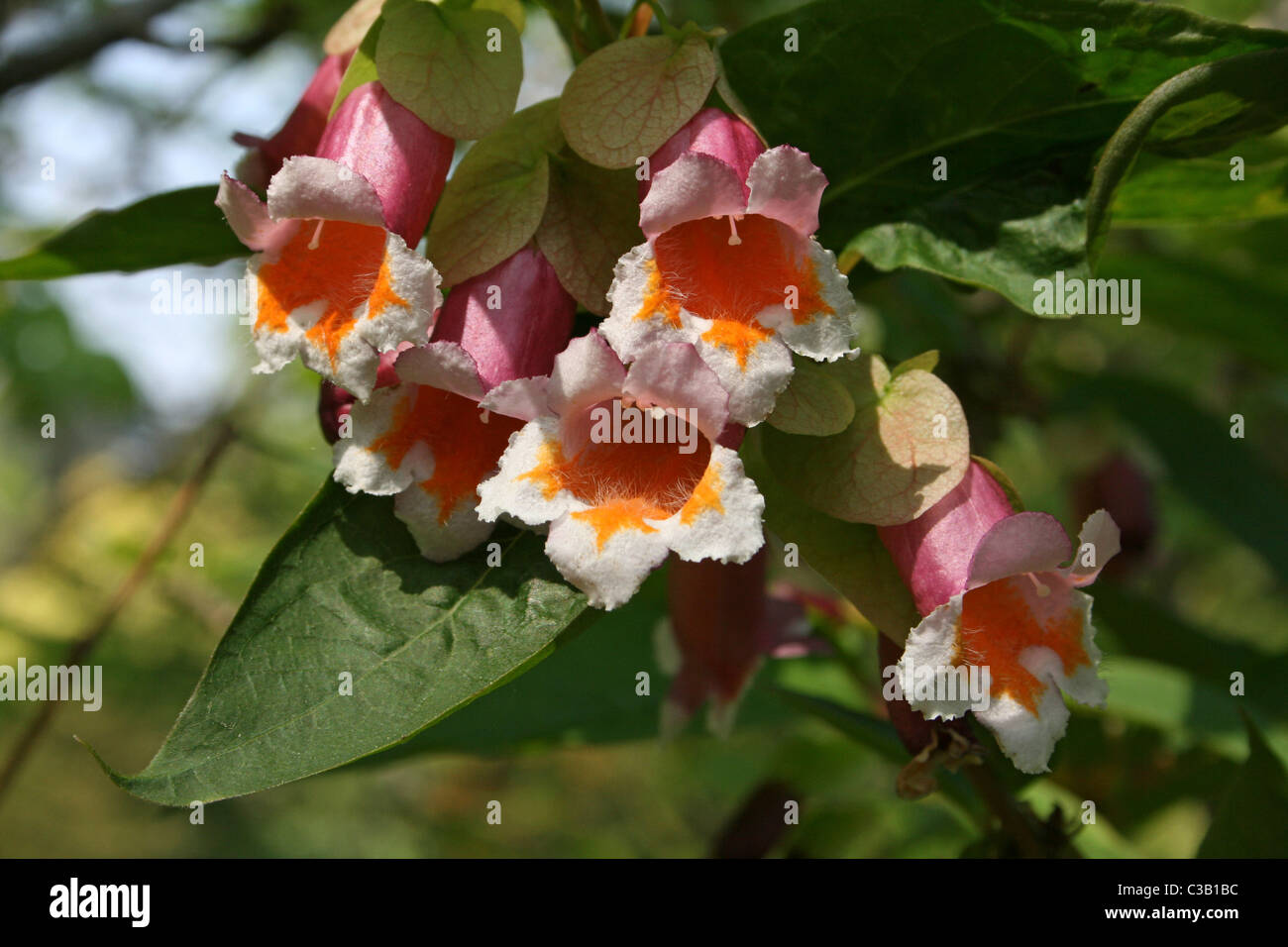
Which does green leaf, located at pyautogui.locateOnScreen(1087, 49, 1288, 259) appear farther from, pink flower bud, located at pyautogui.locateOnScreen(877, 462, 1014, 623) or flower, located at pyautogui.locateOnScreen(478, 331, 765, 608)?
flower, located at pyautogui.locateOnScreen(478, 331, 765, 608)

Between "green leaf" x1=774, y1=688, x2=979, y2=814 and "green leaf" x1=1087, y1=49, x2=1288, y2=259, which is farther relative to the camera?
"green leaf" x1=774, y1=688, x2=979, y2=814

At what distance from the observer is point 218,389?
4301 mm

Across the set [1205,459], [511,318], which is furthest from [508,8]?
[1205,459]

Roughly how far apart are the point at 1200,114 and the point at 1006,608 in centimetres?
54

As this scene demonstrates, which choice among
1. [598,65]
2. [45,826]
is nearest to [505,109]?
[598,65]

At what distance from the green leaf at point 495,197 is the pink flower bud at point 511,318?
0.6 inches

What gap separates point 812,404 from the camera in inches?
39.2

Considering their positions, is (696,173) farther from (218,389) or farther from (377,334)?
(218,389)

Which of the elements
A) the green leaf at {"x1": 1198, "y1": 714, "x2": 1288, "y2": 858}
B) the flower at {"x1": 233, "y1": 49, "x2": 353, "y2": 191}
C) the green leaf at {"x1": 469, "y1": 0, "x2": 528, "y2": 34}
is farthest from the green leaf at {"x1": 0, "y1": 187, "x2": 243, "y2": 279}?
the green leaf at {"x1": 1198, "y1": 714, "x2": 1288, "y2": 858}

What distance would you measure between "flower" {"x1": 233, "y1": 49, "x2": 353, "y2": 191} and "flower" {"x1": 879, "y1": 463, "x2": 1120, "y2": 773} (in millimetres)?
722

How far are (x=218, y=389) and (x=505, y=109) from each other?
3.61m

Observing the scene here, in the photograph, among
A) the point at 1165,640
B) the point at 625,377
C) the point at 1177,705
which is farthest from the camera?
the point at 1165,640

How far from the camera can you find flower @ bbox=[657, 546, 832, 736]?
1.33 meters

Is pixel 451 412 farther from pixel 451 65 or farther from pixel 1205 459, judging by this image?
pixel 1205 459
